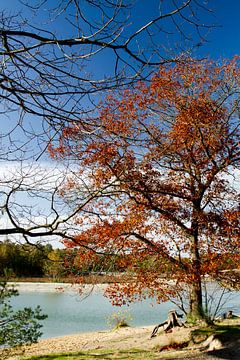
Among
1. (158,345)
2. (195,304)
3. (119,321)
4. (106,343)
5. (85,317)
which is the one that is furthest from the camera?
(85,317)

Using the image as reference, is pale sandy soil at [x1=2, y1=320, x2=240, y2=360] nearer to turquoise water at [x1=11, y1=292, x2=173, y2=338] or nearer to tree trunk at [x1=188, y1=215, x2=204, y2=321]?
tree trunk at [x1=188, y1=215, x2=204, y2=321]

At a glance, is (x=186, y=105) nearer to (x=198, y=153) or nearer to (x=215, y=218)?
(x=198, y=153)

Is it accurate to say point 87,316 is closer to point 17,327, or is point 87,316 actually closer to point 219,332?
point 219,332

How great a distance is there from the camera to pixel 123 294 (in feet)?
35.1

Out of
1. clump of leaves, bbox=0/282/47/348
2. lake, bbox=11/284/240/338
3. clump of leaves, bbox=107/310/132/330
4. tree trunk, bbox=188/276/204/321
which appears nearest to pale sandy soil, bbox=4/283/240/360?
tree trunk, bbox=188/276/204/321

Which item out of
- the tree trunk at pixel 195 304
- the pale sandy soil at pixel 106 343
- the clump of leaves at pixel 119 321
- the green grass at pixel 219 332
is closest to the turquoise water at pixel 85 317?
the clump of leaves at pixel 119 321

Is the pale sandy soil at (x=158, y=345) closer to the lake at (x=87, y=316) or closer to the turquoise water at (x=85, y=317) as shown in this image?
the lake at (x=87, y=316)

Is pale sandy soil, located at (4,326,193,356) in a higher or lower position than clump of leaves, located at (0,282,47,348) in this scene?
lower

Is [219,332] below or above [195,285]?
below

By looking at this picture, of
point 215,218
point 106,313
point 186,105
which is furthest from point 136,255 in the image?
point 106,313

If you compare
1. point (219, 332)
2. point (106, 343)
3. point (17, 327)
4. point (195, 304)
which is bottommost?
point (106, 343)

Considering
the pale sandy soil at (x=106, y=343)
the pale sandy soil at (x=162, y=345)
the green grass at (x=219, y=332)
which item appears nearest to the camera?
the pale sandy soil at (x=162, y=345)

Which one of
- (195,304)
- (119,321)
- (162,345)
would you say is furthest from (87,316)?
(162,345)

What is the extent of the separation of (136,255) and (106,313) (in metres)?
14.4
